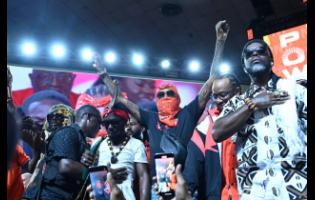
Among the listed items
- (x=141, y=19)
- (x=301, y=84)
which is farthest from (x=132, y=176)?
(x=141, y=19)

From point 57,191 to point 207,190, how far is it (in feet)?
4.07

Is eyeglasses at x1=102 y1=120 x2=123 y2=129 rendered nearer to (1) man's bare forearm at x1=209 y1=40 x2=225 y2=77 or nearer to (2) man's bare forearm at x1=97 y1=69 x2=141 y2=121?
(2) man's bare forearm at x1=97 y1=69 x2=141 y2=121

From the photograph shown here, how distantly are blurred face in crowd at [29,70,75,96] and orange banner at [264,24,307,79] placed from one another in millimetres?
2152

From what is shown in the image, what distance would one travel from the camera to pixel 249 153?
227 centimetres

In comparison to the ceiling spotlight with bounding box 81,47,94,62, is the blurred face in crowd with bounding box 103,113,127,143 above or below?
below

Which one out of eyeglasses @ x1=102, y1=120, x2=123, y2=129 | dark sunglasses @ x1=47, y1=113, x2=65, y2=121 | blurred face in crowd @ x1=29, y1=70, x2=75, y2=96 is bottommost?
eyeglasses @ x1=102, y1=120, x2=123, y2=129

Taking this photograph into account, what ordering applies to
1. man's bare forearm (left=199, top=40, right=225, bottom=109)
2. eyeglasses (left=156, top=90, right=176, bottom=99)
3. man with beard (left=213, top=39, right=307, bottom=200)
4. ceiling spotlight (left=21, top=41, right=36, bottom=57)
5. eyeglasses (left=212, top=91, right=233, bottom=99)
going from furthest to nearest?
ceiling spotlight (left=21, top=41, right=36, bottom=57)
eyeglasses (left=156, top=90, right=176, bottom=99)
man's bare forearm (left=199, top=40, right=225, bottom=109)
eyeglasses (left=212, top=91, right=233, bottom=99)
man with beard (left=213, top=39, right=307, bottom=200)

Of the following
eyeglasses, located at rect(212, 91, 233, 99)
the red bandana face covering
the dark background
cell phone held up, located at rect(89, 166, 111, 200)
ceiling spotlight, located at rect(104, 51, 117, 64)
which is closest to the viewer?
cell phone held up, located at rect(89, 166, 111, 200)

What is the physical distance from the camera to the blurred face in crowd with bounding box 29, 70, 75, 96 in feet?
12.6

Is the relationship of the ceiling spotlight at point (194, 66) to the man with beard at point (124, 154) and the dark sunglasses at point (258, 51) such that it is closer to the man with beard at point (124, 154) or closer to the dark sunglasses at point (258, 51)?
the man with beard at point (124, 154)

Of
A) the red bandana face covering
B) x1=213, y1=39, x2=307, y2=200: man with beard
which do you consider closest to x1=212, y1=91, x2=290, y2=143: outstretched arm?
x1=213, y1=39, x2=307, y2=200: man with beard

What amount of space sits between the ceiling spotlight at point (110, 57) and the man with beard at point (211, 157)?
1330mm

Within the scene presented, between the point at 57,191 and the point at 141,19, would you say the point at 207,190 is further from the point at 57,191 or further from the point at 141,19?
the point at 141,19

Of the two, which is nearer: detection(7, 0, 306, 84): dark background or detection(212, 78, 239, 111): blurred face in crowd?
detection(212, 78, 239, 111): blurred face in crowd
